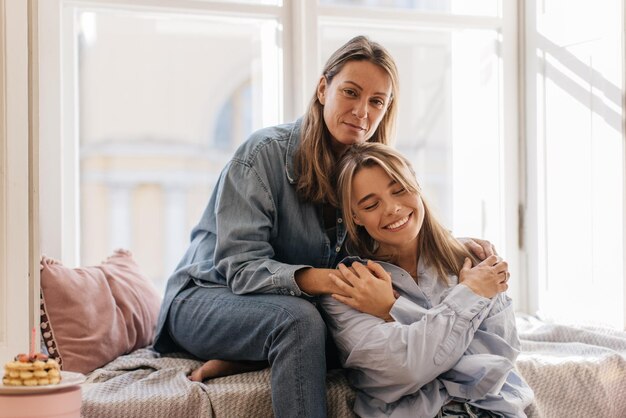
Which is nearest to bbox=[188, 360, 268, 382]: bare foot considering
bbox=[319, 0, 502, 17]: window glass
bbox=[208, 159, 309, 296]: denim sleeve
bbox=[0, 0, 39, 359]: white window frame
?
bbox=[208, 159, 309, 296]: denim sleeve

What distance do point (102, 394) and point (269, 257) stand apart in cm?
51

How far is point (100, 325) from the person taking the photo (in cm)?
221

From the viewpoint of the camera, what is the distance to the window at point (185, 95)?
264 cm

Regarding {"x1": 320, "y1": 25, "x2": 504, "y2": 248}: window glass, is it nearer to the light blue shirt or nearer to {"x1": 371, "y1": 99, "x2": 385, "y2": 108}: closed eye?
{"x1": 371, "y1": 99, "x2": 385, "y2": 108}: closed eye

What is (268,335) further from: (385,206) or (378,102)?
(378,102)

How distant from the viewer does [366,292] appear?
1920 millimetres

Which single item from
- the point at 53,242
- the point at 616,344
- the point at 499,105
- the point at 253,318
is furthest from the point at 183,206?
the point at 616,344

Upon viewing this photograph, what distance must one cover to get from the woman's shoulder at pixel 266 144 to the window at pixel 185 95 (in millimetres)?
538

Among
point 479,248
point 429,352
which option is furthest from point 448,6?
point 429,352

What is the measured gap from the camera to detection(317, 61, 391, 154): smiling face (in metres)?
2.13

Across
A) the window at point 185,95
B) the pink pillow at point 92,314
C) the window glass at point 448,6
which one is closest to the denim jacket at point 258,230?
the pink pillow at point 92,314

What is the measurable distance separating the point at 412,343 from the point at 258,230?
480mm

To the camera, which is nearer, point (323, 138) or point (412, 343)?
point (412, 343)

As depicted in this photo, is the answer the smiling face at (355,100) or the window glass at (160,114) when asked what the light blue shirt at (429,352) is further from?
the window glass at (160,114)
